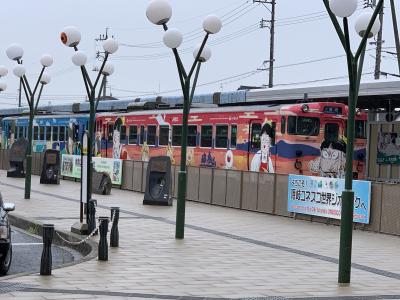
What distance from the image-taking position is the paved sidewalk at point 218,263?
839 cm

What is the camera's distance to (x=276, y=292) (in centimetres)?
849

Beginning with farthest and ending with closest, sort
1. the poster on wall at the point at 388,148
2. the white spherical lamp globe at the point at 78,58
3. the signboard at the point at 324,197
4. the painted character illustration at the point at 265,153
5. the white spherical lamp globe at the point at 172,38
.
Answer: the painted character illustration at the point at 265,153
the poster on wall at the point at 388,148
the white spherical lamp globe at the point at 78,58
the signboard at the point at 324,197
the white spherical lamp globe at the point at 172,38

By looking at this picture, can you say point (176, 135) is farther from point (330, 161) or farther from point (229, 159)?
point (330, 161)

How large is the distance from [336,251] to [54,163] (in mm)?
17570

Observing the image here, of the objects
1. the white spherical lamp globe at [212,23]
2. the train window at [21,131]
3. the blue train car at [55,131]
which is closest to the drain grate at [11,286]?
the white spherical lamp globe at [212,23]

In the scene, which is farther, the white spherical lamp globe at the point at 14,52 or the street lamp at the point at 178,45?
the white spherical lamp globe at the point at 14,52

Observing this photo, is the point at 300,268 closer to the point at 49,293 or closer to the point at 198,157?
the point at 49,293

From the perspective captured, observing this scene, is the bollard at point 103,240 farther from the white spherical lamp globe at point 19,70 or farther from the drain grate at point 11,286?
the white spherical lamp globe at point 19,70

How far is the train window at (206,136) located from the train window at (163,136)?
2.57 m

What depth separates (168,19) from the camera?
12758 millimetres

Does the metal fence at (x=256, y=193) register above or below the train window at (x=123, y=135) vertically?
below

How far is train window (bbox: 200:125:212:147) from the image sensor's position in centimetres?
2452

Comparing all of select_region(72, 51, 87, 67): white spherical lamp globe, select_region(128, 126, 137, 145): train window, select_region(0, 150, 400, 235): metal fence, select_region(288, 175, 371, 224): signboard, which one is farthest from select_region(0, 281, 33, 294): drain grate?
select_region(128, 126, 137, 145): train window

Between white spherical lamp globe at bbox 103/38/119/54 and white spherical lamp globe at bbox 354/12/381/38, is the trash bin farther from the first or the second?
white spherical lamp globe at bbox 354/12/381/38
